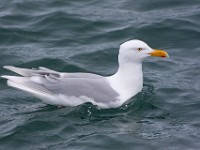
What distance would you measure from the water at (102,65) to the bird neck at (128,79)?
0.20m

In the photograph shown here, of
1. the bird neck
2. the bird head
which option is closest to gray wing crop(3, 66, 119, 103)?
the bird neck

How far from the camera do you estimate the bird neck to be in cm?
1029

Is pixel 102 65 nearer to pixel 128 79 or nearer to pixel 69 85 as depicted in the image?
pixel 128 79

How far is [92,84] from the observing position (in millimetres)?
10039

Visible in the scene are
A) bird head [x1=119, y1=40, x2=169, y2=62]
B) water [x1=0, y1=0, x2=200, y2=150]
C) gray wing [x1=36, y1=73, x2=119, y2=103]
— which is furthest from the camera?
bird head [x1=119, y1=40, x2=169, y2=62]

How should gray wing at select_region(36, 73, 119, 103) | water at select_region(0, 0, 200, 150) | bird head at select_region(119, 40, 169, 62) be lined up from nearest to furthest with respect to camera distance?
1. water at select_region(0, 0, 200, 150)
2. gray wing at select_region(36, 73, 119, 103)
3. bird head at select_region(119, 40, 169, 62)

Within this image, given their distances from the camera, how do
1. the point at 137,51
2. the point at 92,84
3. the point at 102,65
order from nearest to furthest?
the point at 92,84 < the point at 137,51 < the point at 102,65

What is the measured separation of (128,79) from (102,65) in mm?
2174

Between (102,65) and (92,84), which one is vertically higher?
(102,65)

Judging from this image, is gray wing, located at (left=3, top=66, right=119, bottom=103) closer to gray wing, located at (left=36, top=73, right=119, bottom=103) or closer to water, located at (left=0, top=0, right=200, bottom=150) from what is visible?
gray wing, located at (left=36, top=73, right=119, bottom=103)

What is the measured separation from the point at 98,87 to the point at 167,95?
1471 mm

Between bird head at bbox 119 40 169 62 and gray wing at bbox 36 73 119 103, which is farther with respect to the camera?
bird head at bbox 119 40 169 62

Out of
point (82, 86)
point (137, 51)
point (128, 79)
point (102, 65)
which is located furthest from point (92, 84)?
A: point (102, 65)

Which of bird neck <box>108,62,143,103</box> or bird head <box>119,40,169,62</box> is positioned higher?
bird head <box>119,40,169,62</box>
